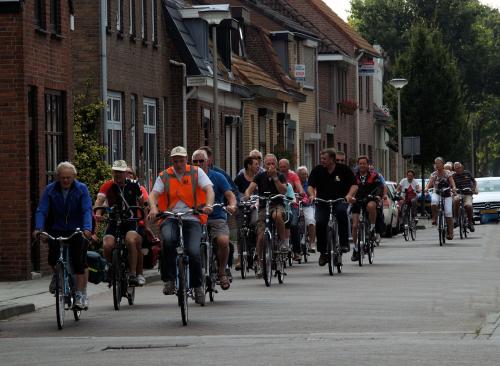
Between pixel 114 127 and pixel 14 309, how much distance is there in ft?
46.5

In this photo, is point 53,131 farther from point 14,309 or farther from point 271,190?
point 14,309

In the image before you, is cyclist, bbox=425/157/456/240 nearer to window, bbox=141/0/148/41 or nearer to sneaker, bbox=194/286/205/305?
window, bbox=141/0/148/41

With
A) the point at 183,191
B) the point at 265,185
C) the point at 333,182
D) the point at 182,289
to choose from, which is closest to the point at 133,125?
the point at 333,182

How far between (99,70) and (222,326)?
15799 mm

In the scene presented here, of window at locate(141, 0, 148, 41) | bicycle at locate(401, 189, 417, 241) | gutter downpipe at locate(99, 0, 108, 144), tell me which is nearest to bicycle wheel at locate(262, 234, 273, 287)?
gutter downpipe at locate(99, 0, 108, 144)

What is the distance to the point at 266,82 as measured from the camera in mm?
46844

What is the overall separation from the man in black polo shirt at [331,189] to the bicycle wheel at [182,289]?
765cm

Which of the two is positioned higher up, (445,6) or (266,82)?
(445,6)

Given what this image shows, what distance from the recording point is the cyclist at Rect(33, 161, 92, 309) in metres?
16.2

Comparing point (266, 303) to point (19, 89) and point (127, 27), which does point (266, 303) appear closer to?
point (19, 89)

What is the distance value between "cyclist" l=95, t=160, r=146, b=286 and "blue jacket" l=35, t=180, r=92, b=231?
1797mm

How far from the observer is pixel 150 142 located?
35188 mm

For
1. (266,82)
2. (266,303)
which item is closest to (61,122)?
(266,303)

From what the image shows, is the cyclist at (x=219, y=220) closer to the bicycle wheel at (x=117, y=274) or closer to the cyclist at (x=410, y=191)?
the bicycle wheel at (x=117, y=274)
